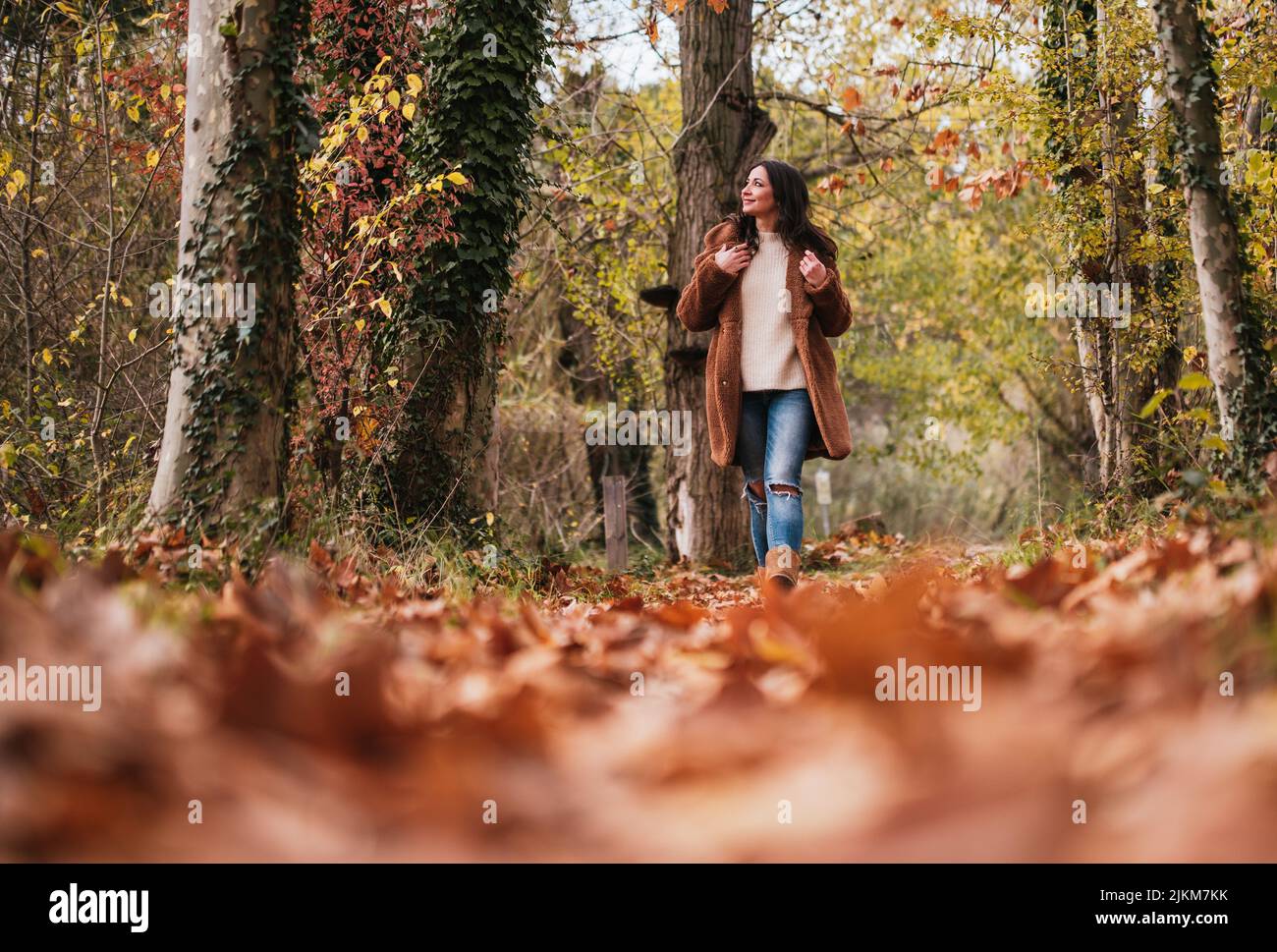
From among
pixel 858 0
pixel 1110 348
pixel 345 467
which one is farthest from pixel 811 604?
pixel 858 0

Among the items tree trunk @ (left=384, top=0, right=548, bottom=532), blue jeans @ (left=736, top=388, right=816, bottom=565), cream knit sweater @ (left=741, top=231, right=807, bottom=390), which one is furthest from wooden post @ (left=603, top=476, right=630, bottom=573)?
cream knit sweater @ (left=741, top=231, right=807, bottom=390)

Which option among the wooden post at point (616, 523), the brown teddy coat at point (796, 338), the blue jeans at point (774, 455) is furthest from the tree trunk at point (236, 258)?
the wooden post at point (616, 523)

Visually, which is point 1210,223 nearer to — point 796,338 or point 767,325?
point 796,338

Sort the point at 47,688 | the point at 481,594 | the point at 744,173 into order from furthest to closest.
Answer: the point at 744,173, the point at 481,594, the point at 47,688

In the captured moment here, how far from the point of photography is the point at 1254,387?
377cm

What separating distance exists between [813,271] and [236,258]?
2494mm

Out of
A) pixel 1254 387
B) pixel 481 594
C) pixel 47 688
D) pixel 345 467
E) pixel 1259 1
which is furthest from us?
pixel 1259 1

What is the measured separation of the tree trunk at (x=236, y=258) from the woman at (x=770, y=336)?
6.59 feet

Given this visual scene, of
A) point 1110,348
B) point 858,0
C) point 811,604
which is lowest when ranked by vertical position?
point 811,604

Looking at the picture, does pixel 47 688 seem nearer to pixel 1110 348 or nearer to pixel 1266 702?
pixel 1266 702

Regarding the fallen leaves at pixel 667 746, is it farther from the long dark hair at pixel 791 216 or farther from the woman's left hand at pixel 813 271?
the long dark hair at pixel 791 216

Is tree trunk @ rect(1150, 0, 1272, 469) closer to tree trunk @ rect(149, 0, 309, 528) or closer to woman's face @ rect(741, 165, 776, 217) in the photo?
woman's face @ rect(741, 165, 776, 217)

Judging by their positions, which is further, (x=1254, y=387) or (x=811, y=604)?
(x=1254, y=387)
